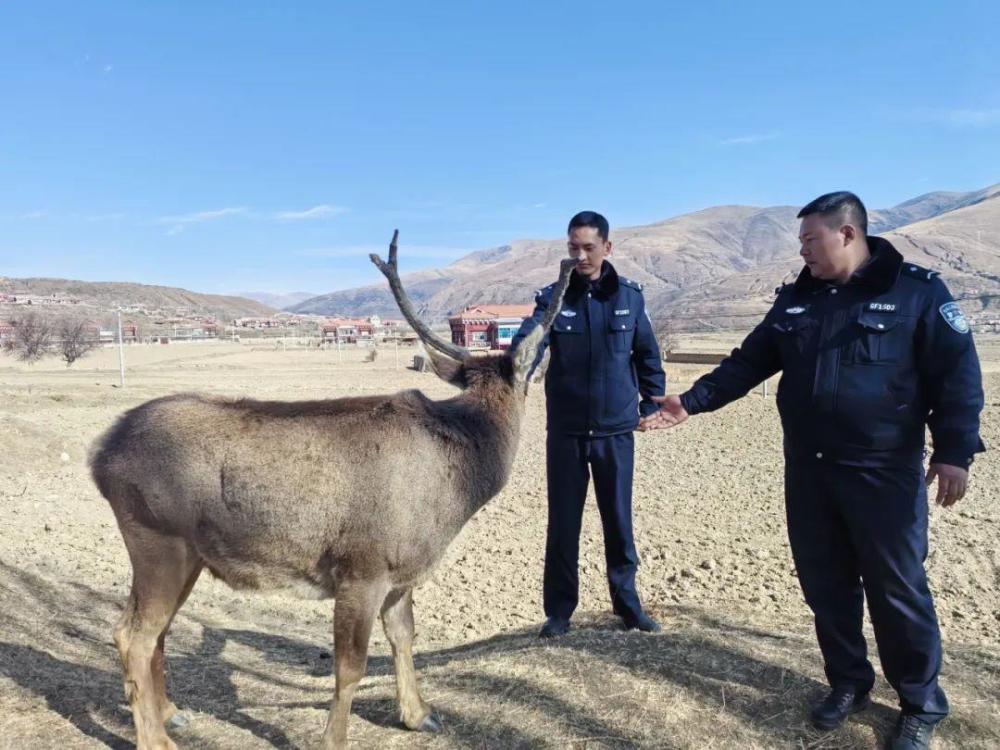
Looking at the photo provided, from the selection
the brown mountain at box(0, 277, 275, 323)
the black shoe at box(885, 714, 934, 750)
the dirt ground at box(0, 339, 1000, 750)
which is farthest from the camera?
the brown mountain at box(0, 277, 275, 323)

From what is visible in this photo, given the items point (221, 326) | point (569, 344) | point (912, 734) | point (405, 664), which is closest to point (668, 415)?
point (569, 344)

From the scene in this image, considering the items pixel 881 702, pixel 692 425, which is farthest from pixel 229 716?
pixel 692 425

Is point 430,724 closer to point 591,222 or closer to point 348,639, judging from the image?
point 348,639

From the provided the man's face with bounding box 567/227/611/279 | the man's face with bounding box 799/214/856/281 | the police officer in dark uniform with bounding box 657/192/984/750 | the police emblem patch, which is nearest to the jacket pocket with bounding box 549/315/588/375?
the man's face with bounding box 567/227/611/279

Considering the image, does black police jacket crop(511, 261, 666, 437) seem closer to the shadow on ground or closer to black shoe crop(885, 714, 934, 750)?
the shadow on ground

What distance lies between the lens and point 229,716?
5242 mm

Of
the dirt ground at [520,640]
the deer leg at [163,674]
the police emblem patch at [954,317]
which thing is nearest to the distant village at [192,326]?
the dirt ground at [520,640]

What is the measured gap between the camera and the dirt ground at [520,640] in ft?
15.6

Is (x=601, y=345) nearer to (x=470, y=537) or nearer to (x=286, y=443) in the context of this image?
(x=286, y=443)

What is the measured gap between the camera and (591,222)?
6.10 metres

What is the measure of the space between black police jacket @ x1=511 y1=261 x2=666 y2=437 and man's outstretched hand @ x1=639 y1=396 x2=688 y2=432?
552mm

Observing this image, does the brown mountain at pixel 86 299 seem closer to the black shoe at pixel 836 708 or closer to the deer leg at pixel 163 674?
the deer leg at pixel 163 674

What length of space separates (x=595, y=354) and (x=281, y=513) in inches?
114

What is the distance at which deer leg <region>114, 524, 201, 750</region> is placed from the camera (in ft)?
15.1
